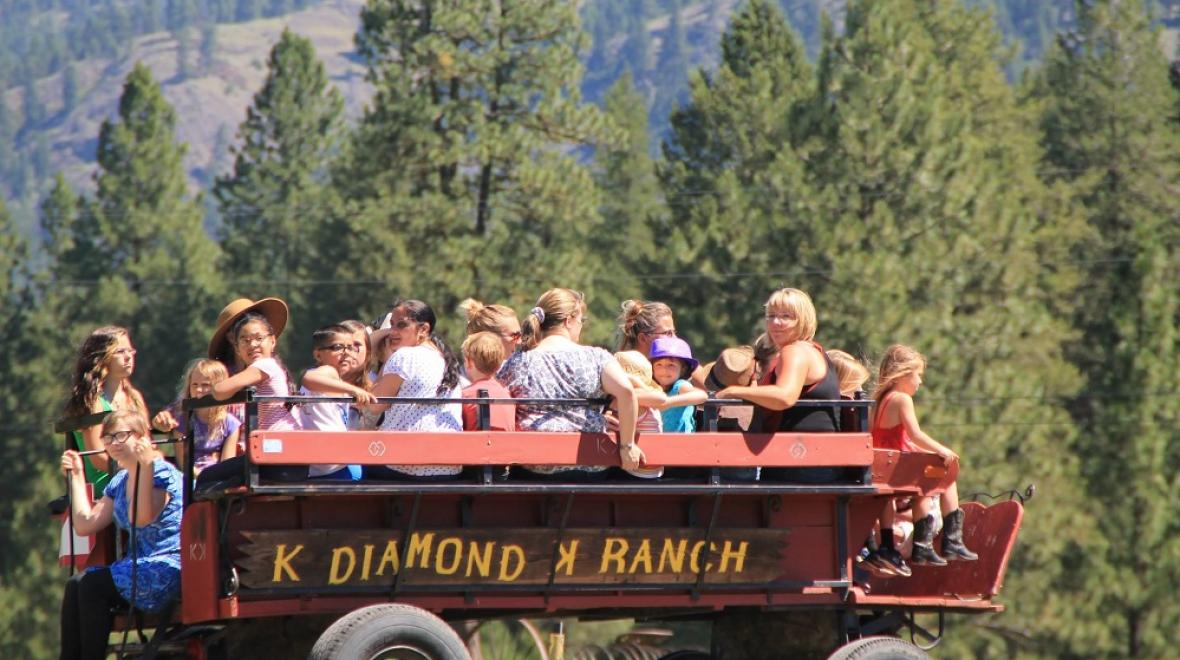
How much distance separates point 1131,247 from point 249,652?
1315 inches

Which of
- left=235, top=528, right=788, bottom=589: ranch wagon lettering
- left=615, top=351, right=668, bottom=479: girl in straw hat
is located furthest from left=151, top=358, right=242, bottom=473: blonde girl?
left=615, top=351, right=668, bottom=479: girl in straw hat

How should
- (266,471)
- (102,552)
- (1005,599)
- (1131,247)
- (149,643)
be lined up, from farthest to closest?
(1131,247), (1005,599), (102,552), (149,643), (266,471)

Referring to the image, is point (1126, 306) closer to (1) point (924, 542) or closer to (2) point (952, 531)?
(2) point (952, 531)

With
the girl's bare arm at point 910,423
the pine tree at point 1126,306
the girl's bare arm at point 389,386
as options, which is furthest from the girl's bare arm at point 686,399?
the pine tree at point 1126,306

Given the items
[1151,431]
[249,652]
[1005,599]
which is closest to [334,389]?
[249,652]

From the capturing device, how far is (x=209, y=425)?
893cm

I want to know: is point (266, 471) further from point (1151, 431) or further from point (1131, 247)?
point (1131, 247)

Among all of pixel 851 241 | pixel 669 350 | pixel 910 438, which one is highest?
pixel 851 241

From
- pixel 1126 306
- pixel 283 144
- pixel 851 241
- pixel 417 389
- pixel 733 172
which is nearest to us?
pixel 417 389

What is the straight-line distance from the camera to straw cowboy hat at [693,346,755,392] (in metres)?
9.94

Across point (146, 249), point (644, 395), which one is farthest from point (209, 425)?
point (146, 249)

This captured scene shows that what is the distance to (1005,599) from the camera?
31781 mm

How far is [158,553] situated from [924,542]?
12.1ft

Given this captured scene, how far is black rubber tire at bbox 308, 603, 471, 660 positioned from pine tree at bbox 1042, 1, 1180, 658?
25.9 metres
